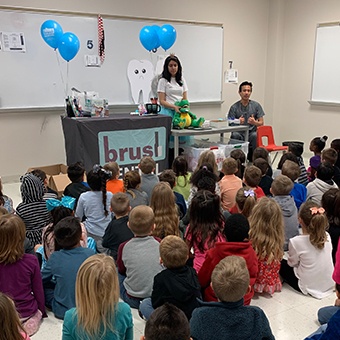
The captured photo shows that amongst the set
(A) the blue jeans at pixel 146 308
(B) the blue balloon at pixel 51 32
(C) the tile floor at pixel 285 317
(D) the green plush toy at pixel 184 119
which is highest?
(B) the blue balloon at pixel 51 32

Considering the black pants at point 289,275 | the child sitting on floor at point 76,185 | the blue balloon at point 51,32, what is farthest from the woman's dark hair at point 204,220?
the blue balloon at point 51,32

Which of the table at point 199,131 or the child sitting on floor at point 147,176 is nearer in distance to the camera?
the child sitting on floor at point 147,176

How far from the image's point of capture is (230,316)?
1507 millimetres

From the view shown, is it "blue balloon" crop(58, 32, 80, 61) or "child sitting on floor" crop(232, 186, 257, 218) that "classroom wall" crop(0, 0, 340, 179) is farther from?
"child sitting on floor" crop(232, 186, 257, 218)

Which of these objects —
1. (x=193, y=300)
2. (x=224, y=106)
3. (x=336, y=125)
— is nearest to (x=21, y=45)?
(x=224, y=106)

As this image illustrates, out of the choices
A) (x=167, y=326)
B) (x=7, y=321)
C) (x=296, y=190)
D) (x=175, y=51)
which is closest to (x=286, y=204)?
(x=296, y=190)

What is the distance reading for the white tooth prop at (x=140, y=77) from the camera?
6.10 meters

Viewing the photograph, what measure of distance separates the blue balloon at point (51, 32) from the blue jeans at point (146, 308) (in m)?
3.79

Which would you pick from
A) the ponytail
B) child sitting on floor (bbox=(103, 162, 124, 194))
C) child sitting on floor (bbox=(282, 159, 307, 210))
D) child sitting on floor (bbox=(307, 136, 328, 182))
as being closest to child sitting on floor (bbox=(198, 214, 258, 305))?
the ponytail

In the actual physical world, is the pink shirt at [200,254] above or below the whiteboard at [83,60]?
below

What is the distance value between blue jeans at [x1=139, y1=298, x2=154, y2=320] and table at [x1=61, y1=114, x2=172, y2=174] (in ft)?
8.76

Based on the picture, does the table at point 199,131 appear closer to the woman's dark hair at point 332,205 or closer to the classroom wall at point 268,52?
the classroom wall at point 268,52

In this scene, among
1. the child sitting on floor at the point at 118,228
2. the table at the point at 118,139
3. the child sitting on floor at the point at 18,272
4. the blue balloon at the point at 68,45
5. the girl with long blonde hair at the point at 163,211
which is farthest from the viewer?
the blue balloon at the point at 68,45

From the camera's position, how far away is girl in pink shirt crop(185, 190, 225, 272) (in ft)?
8.00
